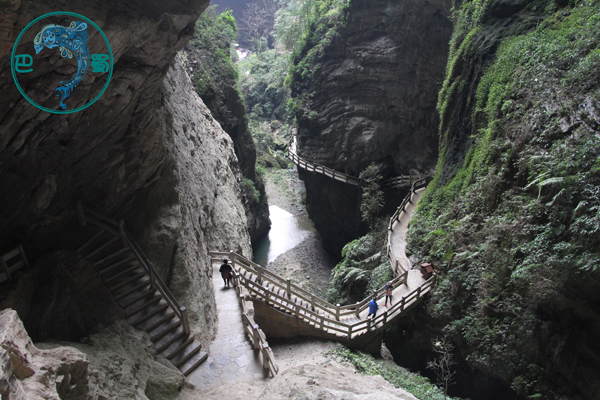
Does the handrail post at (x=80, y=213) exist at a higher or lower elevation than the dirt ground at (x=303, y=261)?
higher

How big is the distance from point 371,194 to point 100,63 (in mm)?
20993

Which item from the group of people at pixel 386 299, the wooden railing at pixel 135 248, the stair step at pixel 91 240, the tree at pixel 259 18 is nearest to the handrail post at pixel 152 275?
the wooden railing at pixel 135 248

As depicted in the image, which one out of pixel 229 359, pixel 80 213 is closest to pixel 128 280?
pixel 80 213

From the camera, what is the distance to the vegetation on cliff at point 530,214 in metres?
7.59

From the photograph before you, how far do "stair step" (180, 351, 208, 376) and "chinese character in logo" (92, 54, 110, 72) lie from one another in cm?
621

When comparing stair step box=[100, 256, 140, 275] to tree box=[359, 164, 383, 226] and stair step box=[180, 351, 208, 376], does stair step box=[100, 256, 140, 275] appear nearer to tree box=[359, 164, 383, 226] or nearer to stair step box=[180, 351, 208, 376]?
stair step box=[180, 351, 208, 376]

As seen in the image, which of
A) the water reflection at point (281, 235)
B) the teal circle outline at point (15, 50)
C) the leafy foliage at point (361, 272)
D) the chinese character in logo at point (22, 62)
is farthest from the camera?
the water reflection at point (281, 235)

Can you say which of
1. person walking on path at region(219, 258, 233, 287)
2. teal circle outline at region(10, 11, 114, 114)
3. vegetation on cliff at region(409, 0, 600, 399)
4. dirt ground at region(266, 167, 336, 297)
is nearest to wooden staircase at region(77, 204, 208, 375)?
teal circle outline at region(10, 11, 114, 114)

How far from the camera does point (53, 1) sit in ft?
14.9

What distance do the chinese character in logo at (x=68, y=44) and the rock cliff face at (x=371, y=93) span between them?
74.0 ft

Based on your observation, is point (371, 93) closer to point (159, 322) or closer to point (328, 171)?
point (328, 171)

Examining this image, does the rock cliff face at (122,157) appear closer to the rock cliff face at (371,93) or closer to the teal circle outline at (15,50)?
the teal circle outline at (15,50)

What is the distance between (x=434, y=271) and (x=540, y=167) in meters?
5.37

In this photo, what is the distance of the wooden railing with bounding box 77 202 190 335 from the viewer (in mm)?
7758
